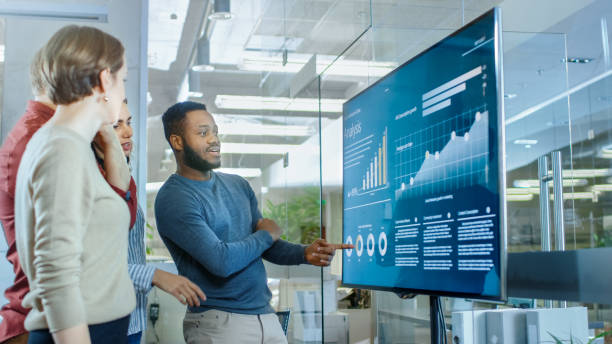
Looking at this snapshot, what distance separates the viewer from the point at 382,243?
2.00m

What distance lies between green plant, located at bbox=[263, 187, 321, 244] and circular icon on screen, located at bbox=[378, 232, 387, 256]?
1.11 m

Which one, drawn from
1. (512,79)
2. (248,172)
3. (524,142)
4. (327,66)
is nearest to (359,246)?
(327,66)

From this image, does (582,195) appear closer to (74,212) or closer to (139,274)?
(139,274)

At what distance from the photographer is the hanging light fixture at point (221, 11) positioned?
4.75 m

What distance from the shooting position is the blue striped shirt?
180 cm

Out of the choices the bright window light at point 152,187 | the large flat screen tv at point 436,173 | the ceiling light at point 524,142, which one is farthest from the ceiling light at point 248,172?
the large flat screen tv at point 436,173

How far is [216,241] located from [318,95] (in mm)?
1447

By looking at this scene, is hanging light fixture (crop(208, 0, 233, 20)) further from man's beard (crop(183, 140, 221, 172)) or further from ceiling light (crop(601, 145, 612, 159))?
ceiling light (crop(601, 145, 612, 159))

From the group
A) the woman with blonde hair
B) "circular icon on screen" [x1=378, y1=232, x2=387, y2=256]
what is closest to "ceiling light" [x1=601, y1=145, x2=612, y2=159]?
"circular icon on screen" [x1=378, y1=232, x2=387, y2=256]

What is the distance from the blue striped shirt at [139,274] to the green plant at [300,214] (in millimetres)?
1226

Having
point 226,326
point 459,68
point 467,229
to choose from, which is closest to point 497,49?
point 459,68

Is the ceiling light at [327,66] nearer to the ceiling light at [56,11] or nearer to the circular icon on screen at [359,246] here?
the circular icon on screen at [359,246]

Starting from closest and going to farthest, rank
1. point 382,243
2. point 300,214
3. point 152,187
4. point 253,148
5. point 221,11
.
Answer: point 382,243 < point 152,187 < point 300,214 < point 253,148 < point 221,11

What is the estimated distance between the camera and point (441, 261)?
63.7 inches
